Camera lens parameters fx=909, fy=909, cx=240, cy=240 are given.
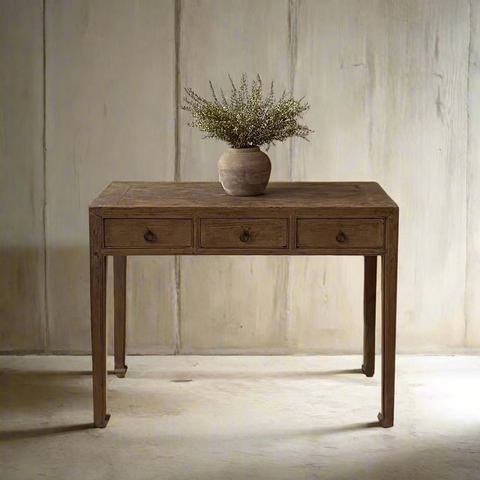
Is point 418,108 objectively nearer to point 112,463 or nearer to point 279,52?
point 279,52

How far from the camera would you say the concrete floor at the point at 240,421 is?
3.08 meters

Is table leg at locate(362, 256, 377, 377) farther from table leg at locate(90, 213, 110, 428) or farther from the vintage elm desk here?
table leg at locate(90, 213, 110, 428)

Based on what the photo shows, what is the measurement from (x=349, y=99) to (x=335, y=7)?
41 cm

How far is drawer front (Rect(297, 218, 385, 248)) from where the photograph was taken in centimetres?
328

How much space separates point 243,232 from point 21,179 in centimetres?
136

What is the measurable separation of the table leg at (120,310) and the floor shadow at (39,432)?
0.56 metres

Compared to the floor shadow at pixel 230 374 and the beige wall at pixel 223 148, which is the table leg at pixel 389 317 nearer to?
the floor shadow at pixel 230 374

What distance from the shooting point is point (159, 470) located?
3.05 metres

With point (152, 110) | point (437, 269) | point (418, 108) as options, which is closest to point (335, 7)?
point (418, 108)

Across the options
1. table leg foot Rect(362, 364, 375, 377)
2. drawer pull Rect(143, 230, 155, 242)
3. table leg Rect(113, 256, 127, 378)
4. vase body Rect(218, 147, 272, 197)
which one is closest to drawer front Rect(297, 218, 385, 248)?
vase body Rect(218, 147, 272, 197)

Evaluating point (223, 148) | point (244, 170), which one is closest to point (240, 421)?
point (244, 170)

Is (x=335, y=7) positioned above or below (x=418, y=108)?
above

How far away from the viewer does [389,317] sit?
3.34 m

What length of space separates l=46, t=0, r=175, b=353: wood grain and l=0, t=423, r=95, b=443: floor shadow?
91 cm
